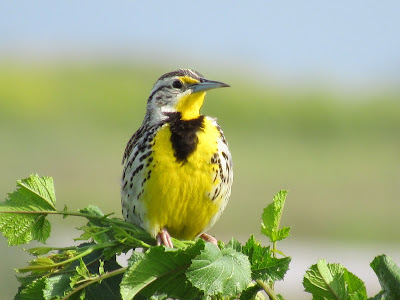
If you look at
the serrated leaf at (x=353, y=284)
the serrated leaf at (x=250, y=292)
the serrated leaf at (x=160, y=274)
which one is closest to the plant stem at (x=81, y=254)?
the serrated leaf at (x=160, y=274)

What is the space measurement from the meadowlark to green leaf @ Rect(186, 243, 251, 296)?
2.19 feet

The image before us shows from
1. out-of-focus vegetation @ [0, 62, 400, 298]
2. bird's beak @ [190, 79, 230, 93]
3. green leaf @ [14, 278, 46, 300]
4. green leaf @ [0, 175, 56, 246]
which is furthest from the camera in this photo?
out-of-focus vegetation @ [0, 62, 400, 298]

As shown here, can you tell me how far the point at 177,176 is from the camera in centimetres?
220

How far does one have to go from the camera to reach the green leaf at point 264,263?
4.71 feet

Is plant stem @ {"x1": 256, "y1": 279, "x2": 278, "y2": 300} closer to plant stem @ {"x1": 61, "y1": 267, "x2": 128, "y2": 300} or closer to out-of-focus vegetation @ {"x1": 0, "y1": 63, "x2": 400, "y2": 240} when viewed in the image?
plant stem @ {"x1": 61, "y1": 267, "x2": 128, "y2": 300}

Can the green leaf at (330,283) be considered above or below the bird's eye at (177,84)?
below

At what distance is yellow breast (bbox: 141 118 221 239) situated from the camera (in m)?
2.20

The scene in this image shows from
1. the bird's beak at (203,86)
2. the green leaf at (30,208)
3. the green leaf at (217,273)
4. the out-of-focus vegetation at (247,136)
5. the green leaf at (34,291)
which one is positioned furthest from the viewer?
the out-of-focus vegetation at (247,136)

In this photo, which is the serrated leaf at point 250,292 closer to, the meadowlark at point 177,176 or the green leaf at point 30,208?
the green leaf at point 30,208

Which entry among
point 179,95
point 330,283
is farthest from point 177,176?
point 330,283

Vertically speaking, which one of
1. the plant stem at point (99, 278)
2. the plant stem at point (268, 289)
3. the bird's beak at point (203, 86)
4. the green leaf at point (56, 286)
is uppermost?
the bird's beak at point (203, 86)

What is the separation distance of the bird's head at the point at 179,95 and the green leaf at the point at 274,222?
2.94 feet

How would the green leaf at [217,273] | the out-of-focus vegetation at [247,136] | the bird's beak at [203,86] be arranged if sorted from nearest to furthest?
the green leaf at [217,273]
the bird's beak at [203,86]
the out-of-focus vegetation at [247,136]

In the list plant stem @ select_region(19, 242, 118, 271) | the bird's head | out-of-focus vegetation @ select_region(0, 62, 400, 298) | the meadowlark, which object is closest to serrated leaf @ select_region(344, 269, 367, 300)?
plant stem @ select_region(19, 242, 118, 271)
